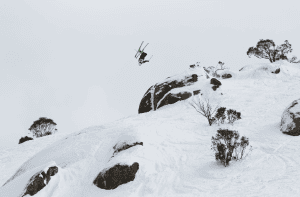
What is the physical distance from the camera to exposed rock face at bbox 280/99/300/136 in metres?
9.57

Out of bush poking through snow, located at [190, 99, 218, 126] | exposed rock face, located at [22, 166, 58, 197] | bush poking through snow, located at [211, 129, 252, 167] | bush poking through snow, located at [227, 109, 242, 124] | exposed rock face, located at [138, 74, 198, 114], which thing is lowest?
bush poking through snow, located at [211, 129, 252, 167]

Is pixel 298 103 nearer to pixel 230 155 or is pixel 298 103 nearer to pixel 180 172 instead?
pixel 230 155

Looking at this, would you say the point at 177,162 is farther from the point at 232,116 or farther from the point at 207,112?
the point at 232,116

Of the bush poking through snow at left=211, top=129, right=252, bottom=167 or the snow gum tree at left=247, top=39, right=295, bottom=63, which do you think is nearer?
the bush poking through snow at left=211, top=129, right=252, bottom=167

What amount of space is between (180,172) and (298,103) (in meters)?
7.54

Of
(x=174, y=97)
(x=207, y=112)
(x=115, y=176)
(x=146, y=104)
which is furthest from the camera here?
(x=146, y=104)

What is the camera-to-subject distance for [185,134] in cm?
1143

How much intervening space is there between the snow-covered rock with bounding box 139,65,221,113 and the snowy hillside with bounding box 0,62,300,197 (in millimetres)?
5832

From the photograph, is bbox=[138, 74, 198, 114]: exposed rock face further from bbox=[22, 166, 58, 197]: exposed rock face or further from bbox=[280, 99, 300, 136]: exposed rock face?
bbox=[22, 166, 58, 197]: exposed rock face

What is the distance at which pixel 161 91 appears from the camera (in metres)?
23.2

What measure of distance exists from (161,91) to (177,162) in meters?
15.1

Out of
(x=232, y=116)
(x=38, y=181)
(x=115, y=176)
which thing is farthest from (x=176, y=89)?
(x=38, y=181)

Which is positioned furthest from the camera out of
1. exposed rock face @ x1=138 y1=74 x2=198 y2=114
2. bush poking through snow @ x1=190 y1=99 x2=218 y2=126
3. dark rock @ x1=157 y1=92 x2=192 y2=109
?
exposed rock face @ x1=138 y1=74 x2=198 y2=114

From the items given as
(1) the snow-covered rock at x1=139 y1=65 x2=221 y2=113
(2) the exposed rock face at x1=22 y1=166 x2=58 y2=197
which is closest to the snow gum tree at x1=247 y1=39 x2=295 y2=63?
(1) the snow-covered rock at x1=139 y1=65 x2=221 y2=113
